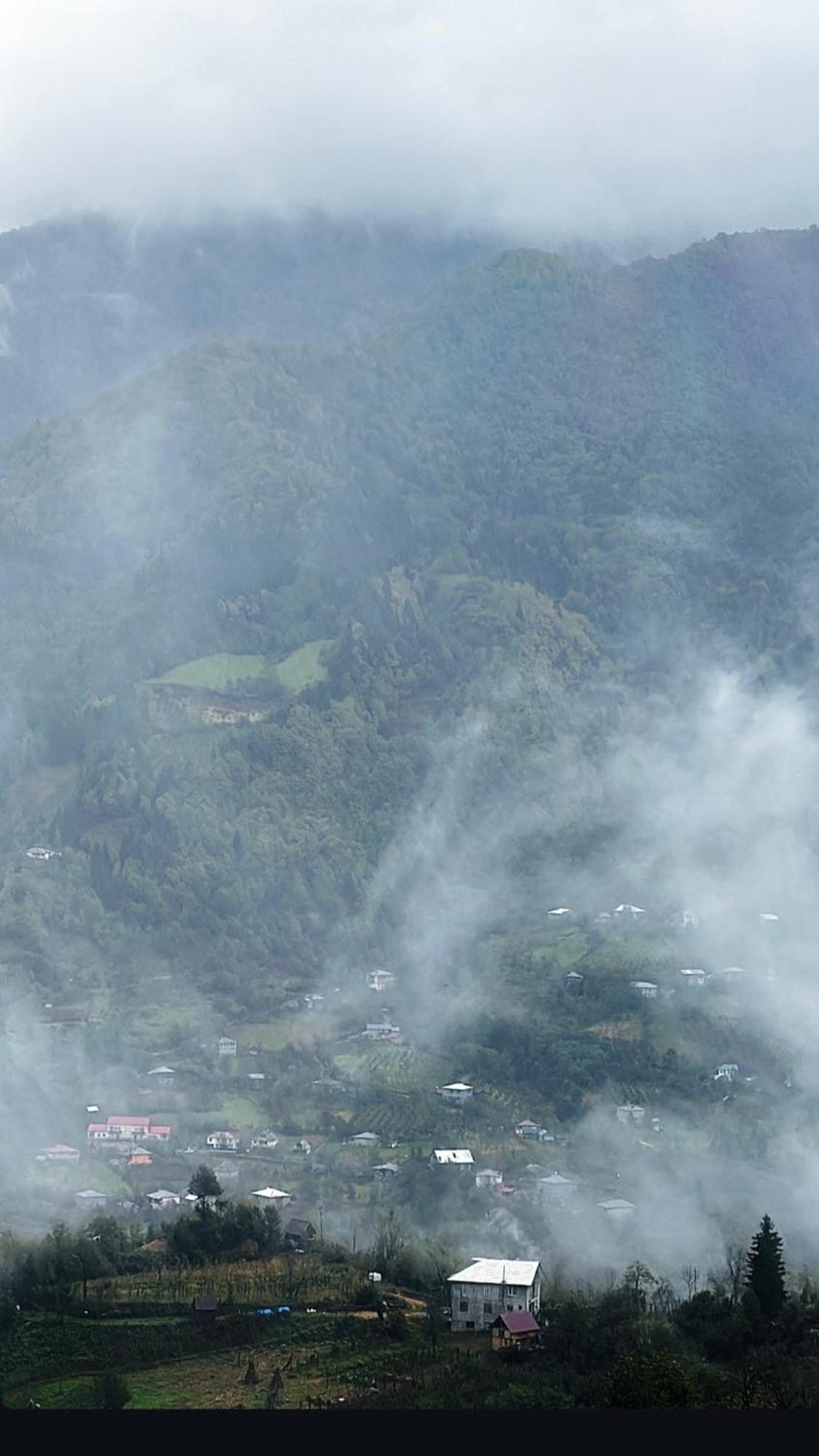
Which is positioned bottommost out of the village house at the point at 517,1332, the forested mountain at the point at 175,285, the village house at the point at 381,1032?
the village house at the point at 517,1332

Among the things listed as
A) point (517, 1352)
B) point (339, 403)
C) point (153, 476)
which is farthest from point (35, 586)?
point (517, 1352)

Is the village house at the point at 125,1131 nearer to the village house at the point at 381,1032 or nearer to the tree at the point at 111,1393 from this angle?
the village house at the point at 381,1032

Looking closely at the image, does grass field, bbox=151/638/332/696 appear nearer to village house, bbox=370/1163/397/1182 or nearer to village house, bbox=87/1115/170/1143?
village house, bbox=87/1115/170/1143

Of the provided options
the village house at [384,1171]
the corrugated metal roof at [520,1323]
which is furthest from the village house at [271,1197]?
the corrugated metal roof at [520,1323]

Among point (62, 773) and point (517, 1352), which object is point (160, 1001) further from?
point (517, 1352)

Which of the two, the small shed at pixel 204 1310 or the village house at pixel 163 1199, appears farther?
the village house at pixel 163 1199

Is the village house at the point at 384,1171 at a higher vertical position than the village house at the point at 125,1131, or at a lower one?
lower
